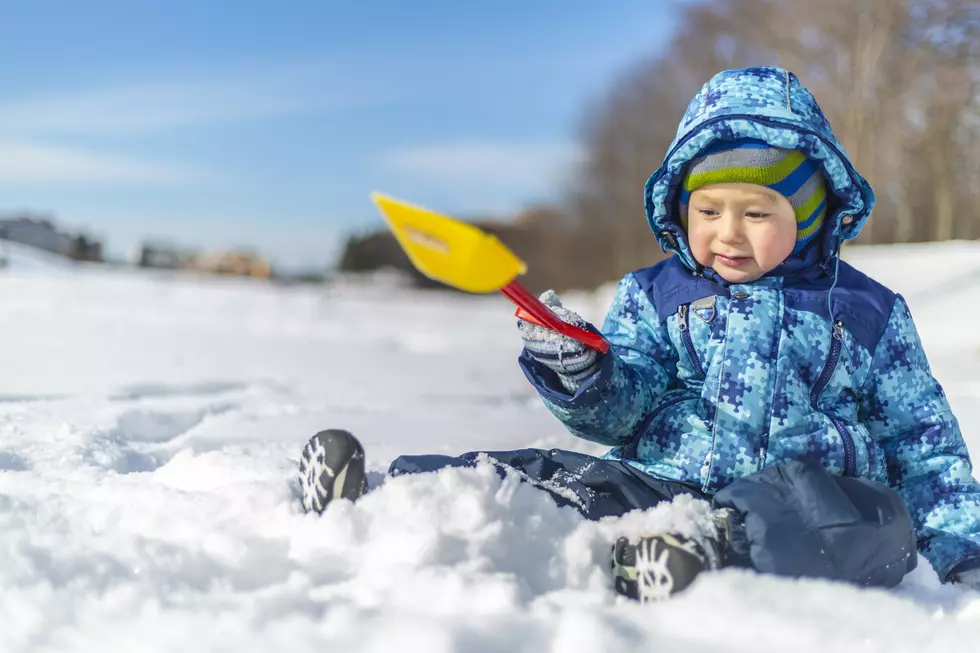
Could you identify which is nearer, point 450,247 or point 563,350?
point 450,247

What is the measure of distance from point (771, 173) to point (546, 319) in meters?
0.54

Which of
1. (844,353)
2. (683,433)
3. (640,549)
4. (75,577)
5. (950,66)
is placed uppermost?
(950,66)

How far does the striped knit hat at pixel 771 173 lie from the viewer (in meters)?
1.44

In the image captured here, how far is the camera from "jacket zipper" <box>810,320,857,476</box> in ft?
4.50

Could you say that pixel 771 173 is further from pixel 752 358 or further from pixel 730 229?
pixel 752 358

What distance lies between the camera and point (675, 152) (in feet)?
5.03

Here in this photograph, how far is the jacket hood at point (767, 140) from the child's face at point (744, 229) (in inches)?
2.2

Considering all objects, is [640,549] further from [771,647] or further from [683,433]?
[683,433]

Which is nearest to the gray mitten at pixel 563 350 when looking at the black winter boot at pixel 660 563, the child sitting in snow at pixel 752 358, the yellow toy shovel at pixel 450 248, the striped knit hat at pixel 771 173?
the child sitting in snow at pixel 752 358

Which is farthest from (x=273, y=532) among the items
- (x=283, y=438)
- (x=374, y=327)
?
(x=374, y=327)

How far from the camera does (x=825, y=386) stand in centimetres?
142

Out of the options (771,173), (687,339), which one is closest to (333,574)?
(687,339)

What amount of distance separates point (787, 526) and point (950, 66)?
759 cm

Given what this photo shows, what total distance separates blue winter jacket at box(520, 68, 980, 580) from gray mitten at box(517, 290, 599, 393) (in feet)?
0.07
